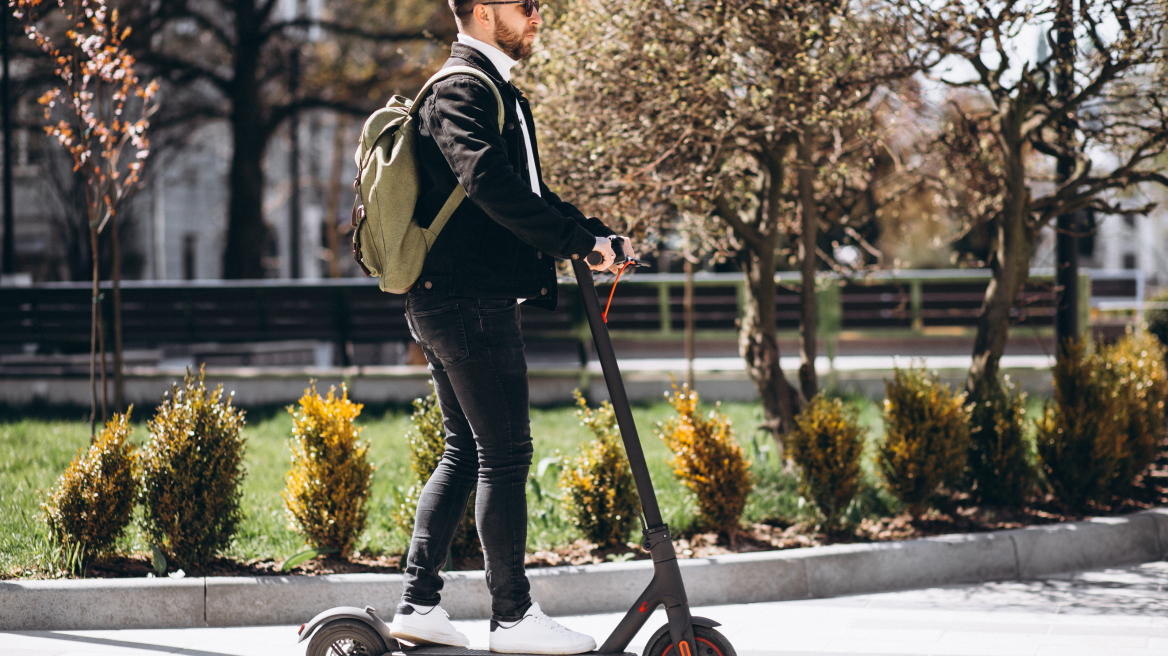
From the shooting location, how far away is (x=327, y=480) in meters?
4.36

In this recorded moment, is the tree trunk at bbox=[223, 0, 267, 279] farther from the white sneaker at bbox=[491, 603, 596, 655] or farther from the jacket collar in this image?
the white sneaker at bbox=[491, 603, 596, 655]

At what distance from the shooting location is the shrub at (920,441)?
5.02 meters

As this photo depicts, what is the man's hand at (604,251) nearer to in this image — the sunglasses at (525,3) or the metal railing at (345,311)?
the sunglasses at (525,3)

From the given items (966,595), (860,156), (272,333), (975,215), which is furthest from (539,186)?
(272,333)

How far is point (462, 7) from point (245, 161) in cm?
1394

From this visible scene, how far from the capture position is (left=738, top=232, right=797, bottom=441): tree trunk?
5.94 meters

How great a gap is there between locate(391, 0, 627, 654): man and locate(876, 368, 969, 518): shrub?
2648 mm

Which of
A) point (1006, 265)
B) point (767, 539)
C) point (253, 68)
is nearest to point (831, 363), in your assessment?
point (1006, 265)

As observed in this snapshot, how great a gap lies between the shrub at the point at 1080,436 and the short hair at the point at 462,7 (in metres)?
4.06

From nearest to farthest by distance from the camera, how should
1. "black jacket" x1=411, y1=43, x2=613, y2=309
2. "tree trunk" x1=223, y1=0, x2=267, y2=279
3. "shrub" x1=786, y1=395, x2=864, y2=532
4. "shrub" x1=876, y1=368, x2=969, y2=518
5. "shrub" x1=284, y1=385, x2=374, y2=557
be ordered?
"black jacket" x1=411, y1=43, x2=613, y2=309 → "shrub" x1=284, y1=385, x2=374, y2=557 → "shrub" x1=786, y1=395, x2=864, y2=532 → "shrub" x1=876, y1=368, x2=969, y2=518 → "tree trunk" x1=223, y1=0, x2=267, y2=279

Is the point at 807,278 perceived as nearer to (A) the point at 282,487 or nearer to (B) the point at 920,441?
(B) the point at 920,441

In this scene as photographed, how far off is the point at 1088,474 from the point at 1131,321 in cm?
793

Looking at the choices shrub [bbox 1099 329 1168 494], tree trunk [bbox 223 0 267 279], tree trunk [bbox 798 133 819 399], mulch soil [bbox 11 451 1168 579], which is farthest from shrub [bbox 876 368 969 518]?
tree trunk [bbox 223 0 267 279]

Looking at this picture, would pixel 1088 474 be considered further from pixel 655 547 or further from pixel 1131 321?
pixel 1131 321
